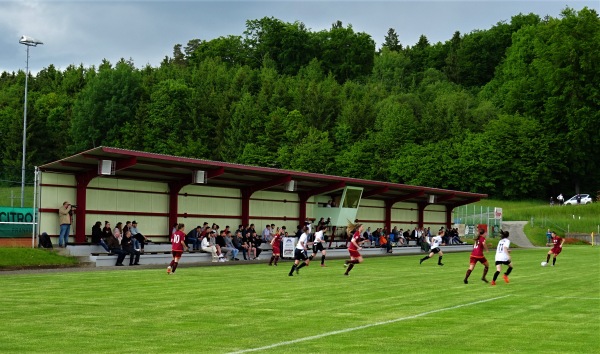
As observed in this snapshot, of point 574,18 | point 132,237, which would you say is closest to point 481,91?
point 574,18

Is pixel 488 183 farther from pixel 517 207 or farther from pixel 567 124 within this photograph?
pixel 567 124

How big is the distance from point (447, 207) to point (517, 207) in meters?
33.2

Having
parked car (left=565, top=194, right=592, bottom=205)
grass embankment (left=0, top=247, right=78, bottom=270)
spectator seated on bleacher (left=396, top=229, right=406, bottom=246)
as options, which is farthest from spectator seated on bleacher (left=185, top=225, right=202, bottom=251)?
parked car (left=565, top=194, right=592, bottom=205)

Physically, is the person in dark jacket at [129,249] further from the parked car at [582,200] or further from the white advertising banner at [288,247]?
the parked car at [582,200]

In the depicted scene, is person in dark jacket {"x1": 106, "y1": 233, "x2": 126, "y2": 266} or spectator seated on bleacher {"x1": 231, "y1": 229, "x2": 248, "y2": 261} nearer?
person in dark jacket {"x1": 106, "y1": 233, "x2": 126, "y2": 266}

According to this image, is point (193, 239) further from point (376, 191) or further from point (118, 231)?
point (376, 191)

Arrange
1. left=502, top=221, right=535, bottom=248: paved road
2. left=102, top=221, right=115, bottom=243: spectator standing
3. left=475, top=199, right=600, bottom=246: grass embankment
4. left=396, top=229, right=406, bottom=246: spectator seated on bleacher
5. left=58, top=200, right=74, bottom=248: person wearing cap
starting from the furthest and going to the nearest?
left=475, top=199, right=600, bottom=246: grass embankment, left=502, top=221, right=535, bottom=248: paved road, left=396, top=229, right=406, bottom=246: spectator seated on bleacher, left=102, top=221, right=115, bottom=243: spectator standing, left=58, top=200, right=74, bottom=248: person wearing cap

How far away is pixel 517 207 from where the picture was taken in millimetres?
97125

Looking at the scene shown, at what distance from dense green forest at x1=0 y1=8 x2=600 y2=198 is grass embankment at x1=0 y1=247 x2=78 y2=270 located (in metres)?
74.0

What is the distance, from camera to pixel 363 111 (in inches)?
4530

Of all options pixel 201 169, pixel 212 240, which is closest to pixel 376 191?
pixel 212 240

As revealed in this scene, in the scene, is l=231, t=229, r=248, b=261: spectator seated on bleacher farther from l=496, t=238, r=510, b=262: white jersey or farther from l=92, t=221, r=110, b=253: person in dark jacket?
l=496, t=238, r=510, b=262: white jersey

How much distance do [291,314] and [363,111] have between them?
100m

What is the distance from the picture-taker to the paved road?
242 ft
